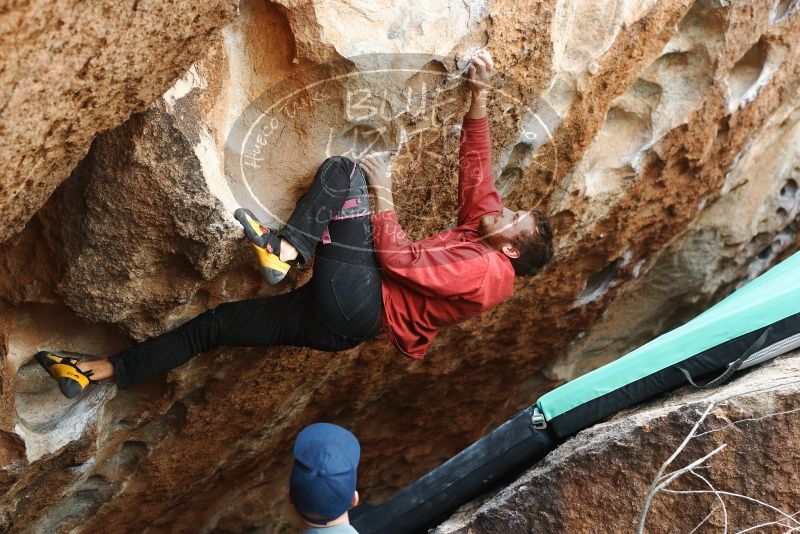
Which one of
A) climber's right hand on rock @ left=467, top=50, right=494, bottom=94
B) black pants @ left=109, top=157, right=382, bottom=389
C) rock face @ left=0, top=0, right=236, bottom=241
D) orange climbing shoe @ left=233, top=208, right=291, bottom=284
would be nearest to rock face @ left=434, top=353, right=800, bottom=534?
black pants @ left=109, top=157, right=382, bottom=389

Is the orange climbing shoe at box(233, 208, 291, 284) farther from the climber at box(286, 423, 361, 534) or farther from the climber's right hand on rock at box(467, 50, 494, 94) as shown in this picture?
the climber's right hand on rock at box(467, 50, 494, 94)

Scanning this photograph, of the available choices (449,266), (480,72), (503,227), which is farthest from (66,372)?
(480,72)

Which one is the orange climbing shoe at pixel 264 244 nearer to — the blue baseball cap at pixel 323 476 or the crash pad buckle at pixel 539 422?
the blue baseball cap at pixel 323 476

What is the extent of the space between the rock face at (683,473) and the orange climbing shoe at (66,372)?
123 cm

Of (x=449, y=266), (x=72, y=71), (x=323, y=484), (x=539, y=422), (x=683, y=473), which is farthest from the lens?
(x=539, y=422)

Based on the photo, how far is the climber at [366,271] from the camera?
260 cm

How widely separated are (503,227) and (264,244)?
739 mm

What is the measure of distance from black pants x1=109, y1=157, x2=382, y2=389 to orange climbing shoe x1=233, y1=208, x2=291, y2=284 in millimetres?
68

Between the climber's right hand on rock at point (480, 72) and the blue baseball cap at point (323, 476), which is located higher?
the climber's right hand on rock at point (480, 72)

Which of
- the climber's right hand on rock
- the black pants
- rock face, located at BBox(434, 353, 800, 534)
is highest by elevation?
the climber's right hand on rock

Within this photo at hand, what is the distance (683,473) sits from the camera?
7.43 ft

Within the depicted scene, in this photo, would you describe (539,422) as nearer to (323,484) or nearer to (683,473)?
(683,473)

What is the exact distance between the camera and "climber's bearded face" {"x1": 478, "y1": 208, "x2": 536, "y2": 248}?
8.91 feet

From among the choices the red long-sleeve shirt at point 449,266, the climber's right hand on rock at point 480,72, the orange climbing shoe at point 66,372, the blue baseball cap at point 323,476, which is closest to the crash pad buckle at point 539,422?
the red long-sleeve shirt at point 449,266
